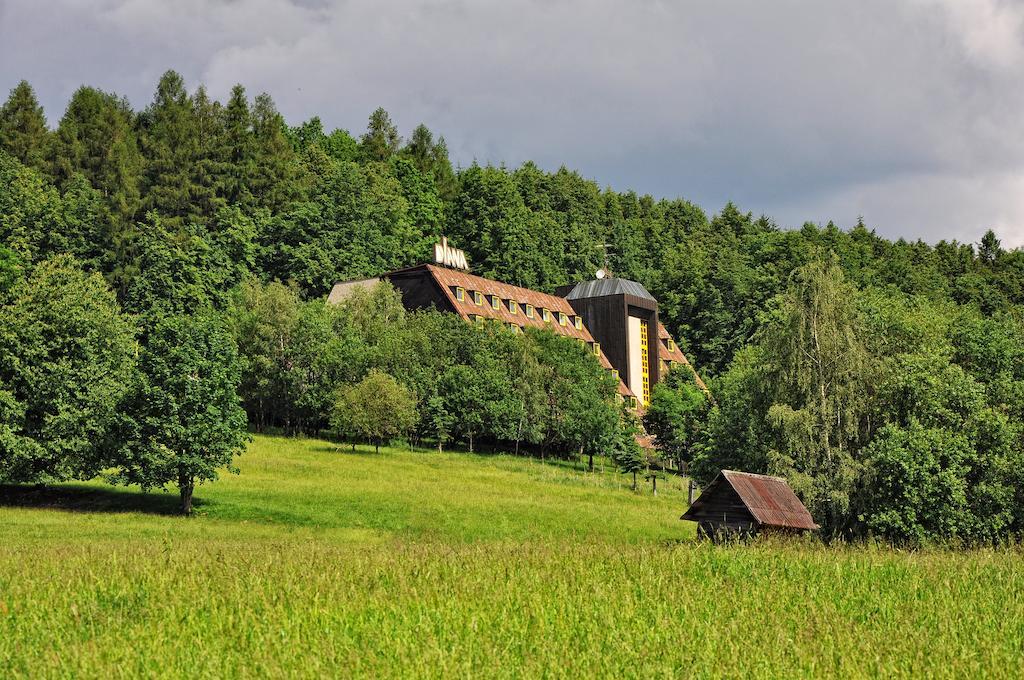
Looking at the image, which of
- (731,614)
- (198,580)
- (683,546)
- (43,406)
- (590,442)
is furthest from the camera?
(590,442)

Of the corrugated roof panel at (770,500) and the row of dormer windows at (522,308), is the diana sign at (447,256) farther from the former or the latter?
the corrugated roof panel at (770,500)

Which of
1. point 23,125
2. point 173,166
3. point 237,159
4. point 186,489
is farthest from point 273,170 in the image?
point 186,489

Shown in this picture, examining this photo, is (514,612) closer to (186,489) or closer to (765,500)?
(765,500)

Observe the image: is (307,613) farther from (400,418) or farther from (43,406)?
(400,418)

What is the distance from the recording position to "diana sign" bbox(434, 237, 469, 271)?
9419 centimetres

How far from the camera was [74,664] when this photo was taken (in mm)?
7809

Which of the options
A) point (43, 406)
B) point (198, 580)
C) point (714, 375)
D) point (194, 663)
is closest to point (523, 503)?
point (43, 406)

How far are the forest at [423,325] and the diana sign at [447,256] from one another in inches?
365

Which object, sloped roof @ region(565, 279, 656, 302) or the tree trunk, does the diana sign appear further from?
the tree trunk

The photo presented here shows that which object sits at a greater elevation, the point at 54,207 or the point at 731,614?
the point at 54,207

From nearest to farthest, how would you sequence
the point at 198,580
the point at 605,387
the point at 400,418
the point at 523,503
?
the point at 198,580
the point at 523,503
the point at 400,418
the point at 605,387

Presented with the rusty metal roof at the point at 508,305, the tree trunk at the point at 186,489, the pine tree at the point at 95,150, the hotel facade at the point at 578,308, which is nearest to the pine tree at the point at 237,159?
the pine tree at the point at 95,150

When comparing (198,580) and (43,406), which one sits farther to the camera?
(43,406)

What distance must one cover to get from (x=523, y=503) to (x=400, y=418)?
701 inches
